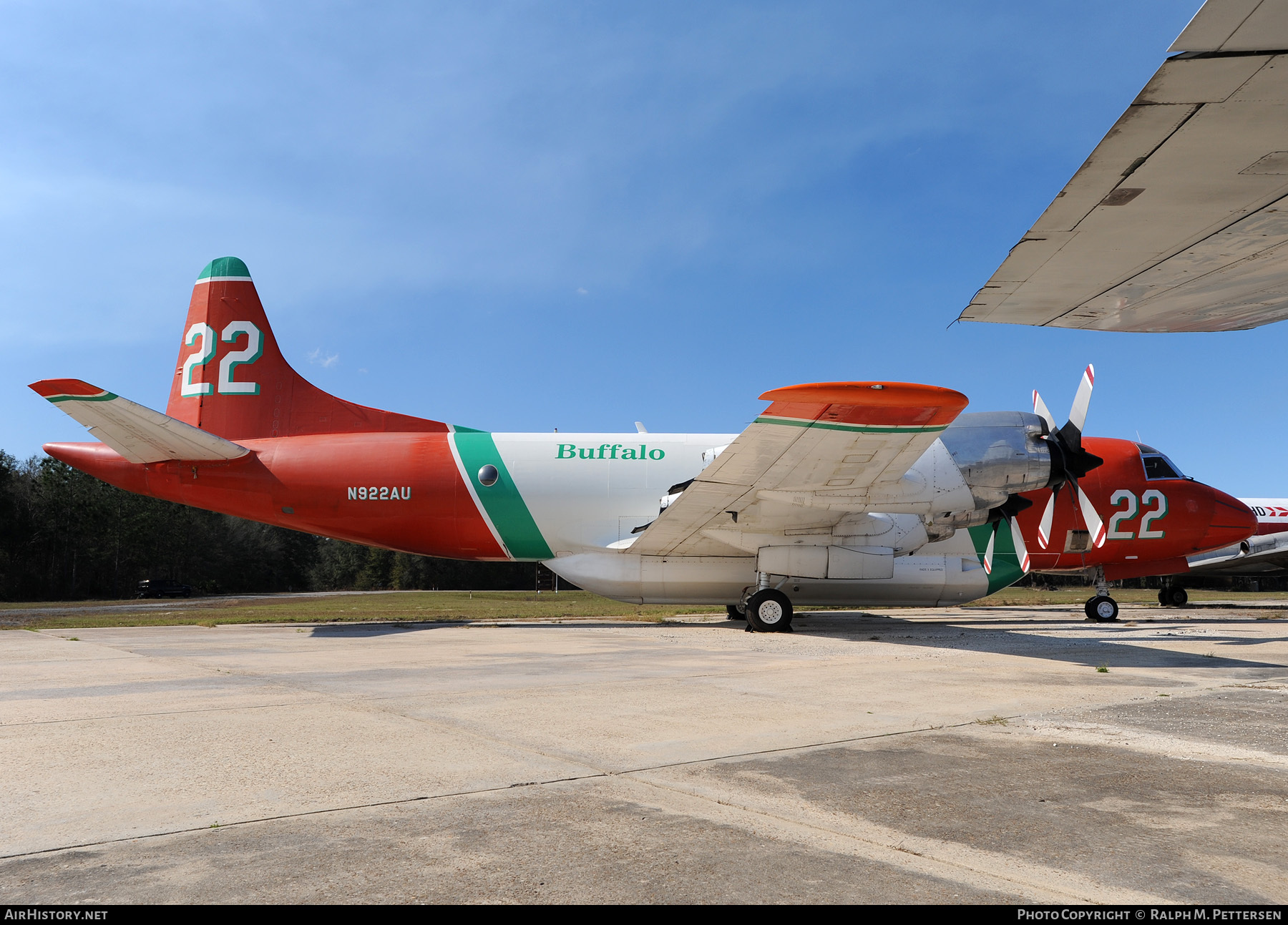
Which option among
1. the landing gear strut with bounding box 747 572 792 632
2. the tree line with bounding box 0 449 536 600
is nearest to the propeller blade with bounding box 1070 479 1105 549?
the landing gear strut with bounding box 747 572 792 632

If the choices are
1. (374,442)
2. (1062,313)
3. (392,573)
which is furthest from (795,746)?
(392,573)

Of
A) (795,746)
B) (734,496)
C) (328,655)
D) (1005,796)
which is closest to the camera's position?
(1005,796)

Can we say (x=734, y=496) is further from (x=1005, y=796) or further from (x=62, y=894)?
(x=62, y=894)

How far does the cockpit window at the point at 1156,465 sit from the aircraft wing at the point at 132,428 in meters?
18.5

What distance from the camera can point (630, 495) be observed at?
15023 millimetres

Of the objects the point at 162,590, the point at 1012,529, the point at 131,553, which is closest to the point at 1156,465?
the point at 1012,529

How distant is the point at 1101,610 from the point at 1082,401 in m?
4.89

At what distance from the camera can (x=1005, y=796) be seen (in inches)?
127

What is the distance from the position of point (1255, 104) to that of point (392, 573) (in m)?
62.8

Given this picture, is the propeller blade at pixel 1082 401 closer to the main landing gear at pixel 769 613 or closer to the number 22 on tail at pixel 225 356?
the main landing gear at pixel 769 613

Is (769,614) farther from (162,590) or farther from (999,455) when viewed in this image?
(162,590)

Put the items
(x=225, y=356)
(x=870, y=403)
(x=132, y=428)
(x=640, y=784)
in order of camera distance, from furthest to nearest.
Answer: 1. (x=225, y=356)
2. (x=132, y=428)
3. (x=870, y=403)
4. (x=640, y=784)

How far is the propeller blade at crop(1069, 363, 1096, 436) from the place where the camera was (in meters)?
14.0

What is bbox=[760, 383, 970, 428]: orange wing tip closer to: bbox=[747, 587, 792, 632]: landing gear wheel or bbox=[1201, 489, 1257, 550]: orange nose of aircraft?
bbox=[747, 587, 792, 632]: landing gear wheel
